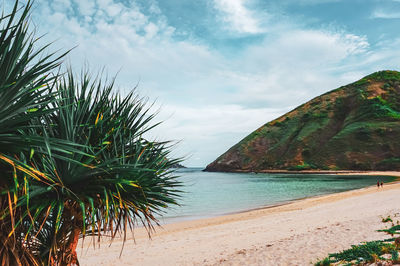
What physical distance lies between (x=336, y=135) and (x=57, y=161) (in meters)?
121

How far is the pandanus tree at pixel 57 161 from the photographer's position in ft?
10.5

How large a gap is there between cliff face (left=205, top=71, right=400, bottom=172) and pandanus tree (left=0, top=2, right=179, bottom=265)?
101836mm

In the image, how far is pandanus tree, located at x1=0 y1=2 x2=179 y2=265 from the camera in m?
3.20

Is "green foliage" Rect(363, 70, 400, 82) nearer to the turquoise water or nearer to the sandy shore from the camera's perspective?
the turquoise water

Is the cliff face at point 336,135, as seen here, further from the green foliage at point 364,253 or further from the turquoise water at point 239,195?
the green foliage at point 364,253

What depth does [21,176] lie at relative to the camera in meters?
3.45

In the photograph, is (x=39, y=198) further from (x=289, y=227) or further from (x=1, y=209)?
(x=289, y=227)

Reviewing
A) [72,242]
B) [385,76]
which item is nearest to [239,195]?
[72,242]

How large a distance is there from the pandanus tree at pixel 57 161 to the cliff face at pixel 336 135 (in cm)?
10184

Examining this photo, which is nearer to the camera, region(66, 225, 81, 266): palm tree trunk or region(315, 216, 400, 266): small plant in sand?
region(66, 225, 81, 266): palm tree trunk

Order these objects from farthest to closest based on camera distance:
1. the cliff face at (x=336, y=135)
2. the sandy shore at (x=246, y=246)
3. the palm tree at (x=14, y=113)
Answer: the cliff face at (x=336, y=135) → the sandy shore at (x=246, y=246) → the palm tree at (x=14, y=113)

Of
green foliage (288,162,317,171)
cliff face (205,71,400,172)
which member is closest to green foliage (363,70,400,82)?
cliff face (205,71,400,172)

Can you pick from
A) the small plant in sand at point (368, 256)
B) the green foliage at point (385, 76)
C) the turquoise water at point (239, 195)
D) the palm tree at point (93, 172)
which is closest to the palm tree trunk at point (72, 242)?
the palm tree at point (93, 172)

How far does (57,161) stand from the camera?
12.6ft
